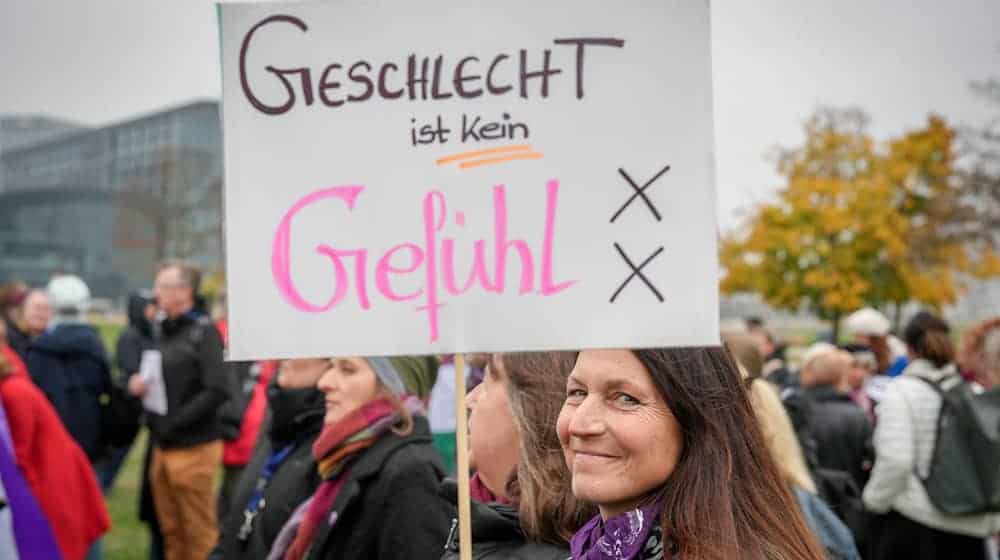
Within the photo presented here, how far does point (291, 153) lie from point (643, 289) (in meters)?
0.65

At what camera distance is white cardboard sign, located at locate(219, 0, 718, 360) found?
177cm

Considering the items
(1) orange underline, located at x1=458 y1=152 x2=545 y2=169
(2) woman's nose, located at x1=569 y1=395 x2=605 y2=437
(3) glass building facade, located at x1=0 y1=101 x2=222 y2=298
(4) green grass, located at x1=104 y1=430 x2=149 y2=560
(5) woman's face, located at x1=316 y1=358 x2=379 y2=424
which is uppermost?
(3) glass building facade, located at x1=0 y1=101 x2=222 y2=298

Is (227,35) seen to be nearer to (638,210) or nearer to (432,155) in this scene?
(432,155)

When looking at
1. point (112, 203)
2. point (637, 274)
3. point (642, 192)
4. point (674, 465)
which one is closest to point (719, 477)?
point (674, 465)

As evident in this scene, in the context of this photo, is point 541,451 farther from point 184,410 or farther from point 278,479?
point 184,410

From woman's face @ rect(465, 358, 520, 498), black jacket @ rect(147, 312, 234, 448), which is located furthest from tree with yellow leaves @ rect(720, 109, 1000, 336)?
woman's face @ rect(465, 358, 520, 498)

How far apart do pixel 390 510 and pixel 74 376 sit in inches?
187

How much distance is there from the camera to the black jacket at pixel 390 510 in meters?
2.76

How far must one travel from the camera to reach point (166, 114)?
68.2 feet

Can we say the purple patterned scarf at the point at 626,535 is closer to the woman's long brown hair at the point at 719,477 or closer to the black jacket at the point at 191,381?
the woman's long brown hair at the point at 719,477

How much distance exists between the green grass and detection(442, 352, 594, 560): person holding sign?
199 inches

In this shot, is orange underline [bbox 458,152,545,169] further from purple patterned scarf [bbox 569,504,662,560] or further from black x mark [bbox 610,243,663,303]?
purple patterned scarf [bbox 569,504,662,560]

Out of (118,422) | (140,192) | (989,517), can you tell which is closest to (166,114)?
(140,192)

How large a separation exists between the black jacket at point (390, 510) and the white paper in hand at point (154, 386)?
374 centimetres
